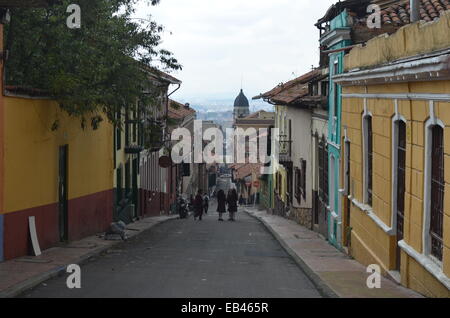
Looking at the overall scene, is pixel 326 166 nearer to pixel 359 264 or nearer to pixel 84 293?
pixel 359 264

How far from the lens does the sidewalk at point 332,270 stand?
1235 cm

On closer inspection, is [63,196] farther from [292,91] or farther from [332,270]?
[292,91]

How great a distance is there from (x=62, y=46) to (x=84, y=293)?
298 inches

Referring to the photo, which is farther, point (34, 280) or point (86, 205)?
point (86, 205)

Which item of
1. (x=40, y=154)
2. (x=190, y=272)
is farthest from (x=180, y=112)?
(x=190, y=272)

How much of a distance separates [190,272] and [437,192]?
4.89 metres

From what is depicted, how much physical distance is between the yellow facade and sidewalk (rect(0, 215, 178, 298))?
3.46 ft

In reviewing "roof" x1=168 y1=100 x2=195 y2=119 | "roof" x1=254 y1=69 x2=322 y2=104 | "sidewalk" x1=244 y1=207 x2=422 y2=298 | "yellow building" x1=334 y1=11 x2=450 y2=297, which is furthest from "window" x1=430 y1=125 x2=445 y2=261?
"roof" x1=168 y1=100 x2=195 y2=119

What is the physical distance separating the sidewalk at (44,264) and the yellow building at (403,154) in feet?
19.0

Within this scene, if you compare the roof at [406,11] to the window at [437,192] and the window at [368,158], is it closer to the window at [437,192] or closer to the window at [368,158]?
the window at [368,158]

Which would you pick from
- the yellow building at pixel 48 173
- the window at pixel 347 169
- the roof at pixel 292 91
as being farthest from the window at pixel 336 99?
the roof at pixel 292 91
